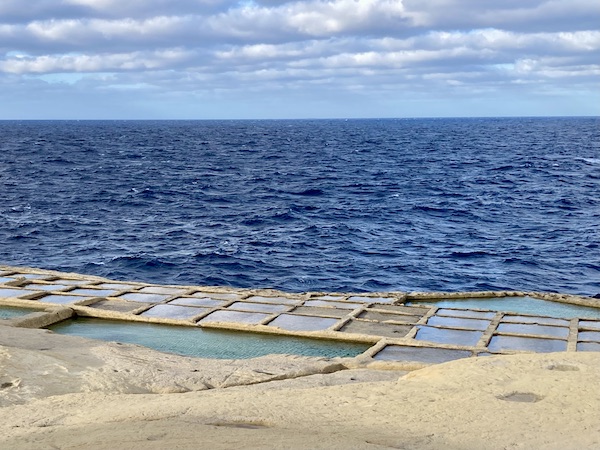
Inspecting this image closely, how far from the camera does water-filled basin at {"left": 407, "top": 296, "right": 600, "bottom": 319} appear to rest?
63.2ft

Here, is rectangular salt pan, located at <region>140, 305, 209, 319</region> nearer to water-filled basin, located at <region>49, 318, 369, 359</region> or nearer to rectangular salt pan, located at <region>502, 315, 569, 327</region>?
water-filled basin, located at <region>49, 318, 369, 359</region>

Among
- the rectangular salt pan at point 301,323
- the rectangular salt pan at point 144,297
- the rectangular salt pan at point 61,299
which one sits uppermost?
the rectangular salt pan at point 61,299

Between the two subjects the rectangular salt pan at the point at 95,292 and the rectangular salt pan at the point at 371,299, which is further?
the rectangular salt pan at the point at 95,292

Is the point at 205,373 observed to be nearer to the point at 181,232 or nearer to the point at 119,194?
the point at 181,232

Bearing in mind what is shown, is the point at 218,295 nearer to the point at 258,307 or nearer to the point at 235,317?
the point at 258,307

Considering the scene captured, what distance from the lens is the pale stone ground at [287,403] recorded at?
27.3ft

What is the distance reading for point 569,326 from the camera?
16.5 meters

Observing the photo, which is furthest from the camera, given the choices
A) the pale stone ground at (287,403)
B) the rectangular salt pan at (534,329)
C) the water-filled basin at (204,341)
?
the rectangular salt pan at (534,329)

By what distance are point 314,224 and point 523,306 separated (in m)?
21.3

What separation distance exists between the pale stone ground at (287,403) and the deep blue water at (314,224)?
16153 mm

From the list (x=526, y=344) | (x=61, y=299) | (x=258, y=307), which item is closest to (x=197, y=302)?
(x=258, y=307)

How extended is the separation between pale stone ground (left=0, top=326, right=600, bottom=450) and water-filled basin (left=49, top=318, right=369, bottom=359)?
191 cm

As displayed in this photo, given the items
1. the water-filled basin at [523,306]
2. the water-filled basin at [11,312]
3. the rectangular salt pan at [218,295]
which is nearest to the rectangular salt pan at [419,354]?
the water-filled basin at [523,306]

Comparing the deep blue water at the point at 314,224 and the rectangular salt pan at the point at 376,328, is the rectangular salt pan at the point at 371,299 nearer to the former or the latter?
the rectangular salt pan at the point at 376,328
